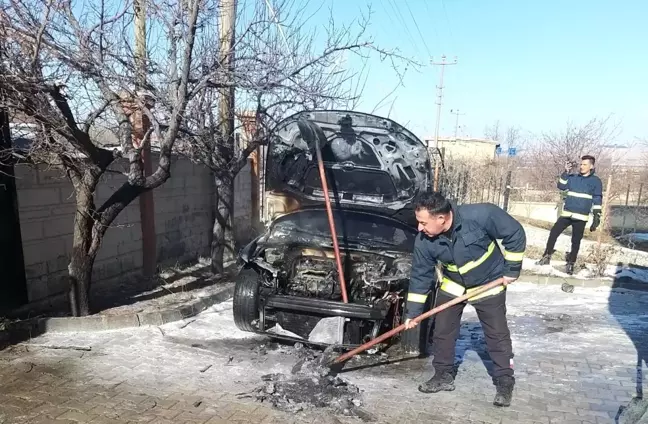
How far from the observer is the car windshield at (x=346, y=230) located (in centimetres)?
526

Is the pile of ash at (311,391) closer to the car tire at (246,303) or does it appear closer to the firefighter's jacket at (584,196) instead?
the car tire at (246,303)

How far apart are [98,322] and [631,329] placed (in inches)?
237

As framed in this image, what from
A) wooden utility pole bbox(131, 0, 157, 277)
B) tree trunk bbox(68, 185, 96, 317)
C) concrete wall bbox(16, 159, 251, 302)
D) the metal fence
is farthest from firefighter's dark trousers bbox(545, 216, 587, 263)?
tree trunk bbox(68, 185, 96, 317)

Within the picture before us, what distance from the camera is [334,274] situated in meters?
4.91

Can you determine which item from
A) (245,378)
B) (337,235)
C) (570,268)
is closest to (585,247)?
(570,268)

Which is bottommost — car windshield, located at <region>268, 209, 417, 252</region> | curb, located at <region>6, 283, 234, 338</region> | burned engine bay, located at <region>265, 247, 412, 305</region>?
curb, located at <region>6, 283, 234, 338</region>

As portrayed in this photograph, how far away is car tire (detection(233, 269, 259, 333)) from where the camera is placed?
491cm

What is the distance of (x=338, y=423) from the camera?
11.1ft

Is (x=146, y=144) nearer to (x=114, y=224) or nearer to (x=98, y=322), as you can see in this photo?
(x=114, y=224)

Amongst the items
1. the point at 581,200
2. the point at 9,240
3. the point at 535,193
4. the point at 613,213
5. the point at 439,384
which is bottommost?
the point at 439,384

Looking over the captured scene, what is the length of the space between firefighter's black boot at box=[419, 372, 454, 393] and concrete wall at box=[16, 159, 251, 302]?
4048 millimetres

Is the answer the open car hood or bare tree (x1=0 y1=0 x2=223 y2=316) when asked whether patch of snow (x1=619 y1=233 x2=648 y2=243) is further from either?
bare tree (x1=0 y1=0 x2=223 y2=316)

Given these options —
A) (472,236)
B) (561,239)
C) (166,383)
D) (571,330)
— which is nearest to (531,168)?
(561,239)

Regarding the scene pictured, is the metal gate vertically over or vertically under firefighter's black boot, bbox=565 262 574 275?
over
